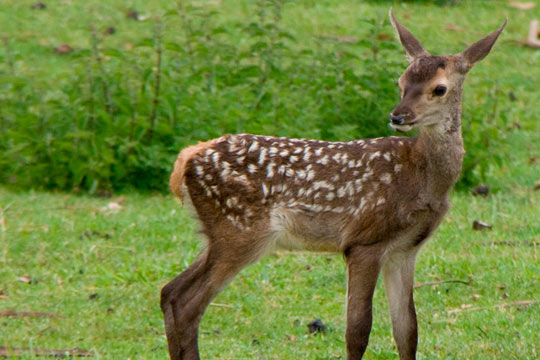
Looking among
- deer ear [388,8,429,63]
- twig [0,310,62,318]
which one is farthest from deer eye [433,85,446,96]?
twig [0,310,62,318]

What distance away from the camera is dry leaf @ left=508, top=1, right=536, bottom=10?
1484cm

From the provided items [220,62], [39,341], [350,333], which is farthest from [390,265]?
[220,62]

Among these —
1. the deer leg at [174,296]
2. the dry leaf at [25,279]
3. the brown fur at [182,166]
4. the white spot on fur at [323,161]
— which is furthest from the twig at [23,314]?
the white spot on fur at [323,161]

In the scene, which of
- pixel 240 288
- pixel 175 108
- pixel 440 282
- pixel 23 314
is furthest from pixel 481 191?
pixel 23 314

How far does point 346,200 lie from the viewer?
6.07 metres

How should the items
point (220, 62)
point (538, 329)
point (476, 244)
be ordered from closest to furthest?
point (538, 329)
point (476, 244)
point (220, 62)

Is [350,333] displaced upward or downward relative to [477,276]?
upward

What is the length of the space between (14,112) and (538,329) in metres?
5.40

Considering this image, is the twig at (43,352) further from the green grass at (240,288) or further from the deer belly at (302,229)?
the deer belly at (302,229)

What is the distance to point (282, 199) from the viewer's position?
611 cm

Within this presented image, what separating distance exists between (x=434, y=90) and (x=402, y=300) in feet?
4.17

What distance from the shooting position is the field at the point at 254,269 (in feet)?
22.0

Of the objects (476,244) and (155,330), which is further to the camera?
(476,244)

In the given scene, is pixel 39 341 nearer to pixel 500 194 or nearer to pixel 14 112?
pixel 14 112
